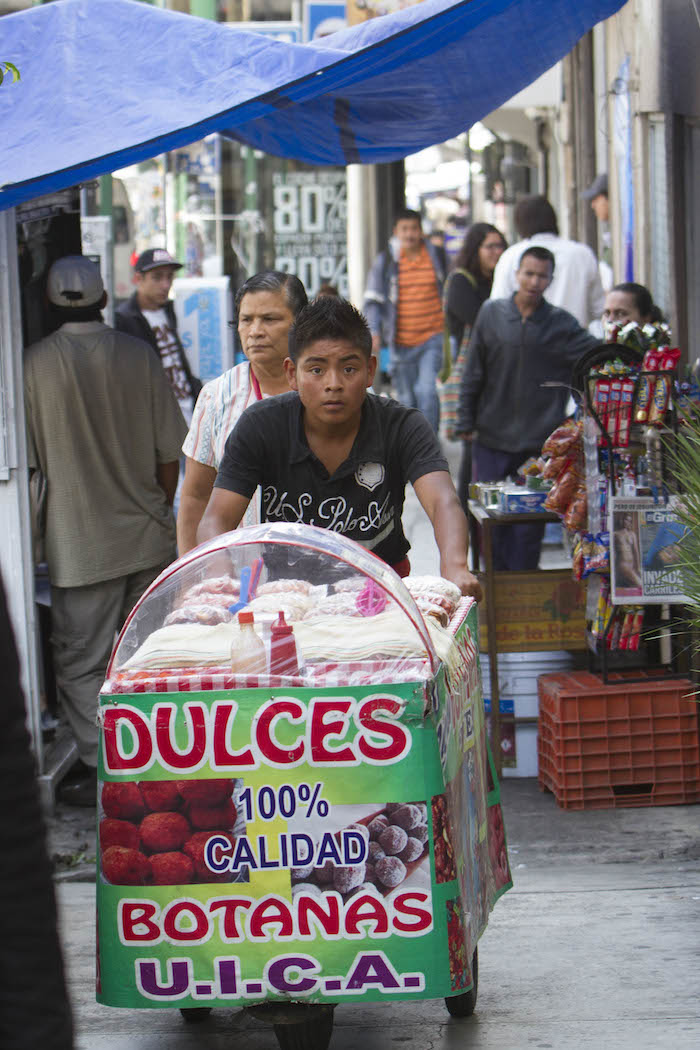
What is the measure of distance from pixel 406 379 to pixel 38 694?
6.99 meters

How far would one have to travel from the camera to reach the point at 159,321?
30.5 ft

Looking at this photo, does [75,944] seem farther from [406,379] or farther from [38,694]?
[406,379]

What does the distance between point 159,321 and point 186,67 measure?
395cm

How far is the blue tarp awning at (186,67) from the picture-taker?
5.07 metres

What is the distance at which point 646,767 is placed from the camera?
19.4ft

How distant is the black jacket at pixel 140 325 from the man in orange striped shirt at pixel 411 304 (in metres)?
3.15

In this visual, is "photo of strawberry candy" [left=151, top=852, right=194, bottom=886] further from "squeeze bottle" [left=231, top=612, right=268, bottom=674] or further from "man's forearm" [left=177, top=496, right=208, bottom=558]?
"man's forearm" [left=177, top=496, right=208, bottom=558]

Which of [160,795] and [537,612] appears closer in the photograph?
[160,795]

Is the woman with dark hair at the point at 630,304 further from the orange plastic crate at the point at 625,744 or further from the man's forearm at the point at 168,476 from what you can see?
the man's forearm at the point at 168,476

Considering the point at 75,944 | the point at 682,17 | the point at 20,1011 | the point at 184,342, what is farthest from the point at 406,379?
the point at 20,1011

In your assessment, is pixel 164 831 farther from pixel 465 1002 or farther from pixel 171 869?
pixel 465 1002

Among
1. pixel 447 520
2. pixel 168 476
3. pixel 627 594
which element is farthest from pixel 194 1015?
pixel 168 476

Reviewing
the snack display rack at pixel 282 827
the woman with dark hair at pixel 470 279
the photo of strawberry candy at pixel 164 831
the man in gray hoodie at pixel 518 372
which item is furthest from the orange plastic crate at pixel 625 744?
the woman with dark hair at pixel 470 279

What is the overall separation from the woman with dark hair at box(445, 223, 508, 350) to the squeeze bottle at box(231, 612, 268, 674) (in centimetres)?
755
